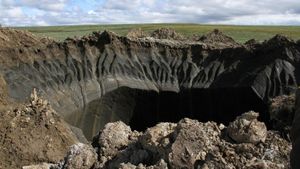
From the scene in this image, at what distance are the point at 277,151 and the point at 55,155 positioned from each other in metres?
5.93

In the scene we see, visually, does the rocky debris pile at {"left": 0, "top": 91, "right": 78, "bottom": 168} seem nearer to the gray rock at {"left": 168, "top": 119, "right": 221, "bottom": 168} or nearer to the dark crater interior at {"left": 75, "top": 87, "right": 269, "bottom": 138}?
the gray rock at {"left": 168, "top": 119, "right": 221, "bottom": 168}

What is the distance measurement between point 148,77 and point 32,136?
1247cm

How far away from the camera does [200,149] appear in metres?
6.95

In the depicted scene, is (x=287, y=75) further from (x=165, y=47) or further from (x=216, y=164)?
(x=216, y=164)

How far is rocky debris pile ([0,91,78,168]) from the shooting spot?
1112cm

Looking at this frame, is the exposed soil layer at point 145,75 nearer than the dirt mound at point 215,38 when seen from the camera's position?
Yes

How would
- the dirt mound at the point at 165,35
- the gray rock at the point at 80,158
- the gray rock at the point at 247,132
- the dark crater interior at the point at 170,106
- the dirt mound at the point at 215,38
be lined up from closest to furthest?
1. the gray rock at the point at 247,132
2. the gray rock at the point at 80,158
3. the dark crater interior at the point at 170,106
4. the dirt mound at the point at 215,38
5. the dirt mound at the point at 165,35

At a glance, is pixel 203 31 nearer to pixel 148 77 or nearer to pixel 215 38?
pixel 215 38

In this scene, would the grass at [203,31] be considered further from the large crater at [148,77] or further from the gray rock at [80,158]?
the gray rock at [80,158]

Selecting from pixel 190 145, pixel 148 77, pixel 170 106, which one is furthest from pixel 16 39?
pixel 190 145

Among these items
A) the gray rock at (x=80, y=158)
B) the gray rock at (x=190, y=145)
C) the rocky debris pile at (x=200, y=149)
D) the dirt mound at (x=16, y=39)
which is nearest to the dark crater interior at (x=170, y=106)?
the dirt mound at (x=16, y=39)

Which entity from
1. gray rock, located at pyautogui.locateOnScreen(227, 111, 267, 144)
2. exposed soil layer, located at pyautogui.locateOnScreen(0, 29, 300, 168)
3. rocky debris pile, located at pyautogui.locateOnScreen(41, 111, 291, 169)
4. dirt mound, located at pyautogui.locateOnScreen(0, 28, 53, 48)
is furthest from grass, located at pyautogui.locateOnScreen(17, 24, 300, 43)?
A: gray rock, located at pyautogui.locateOnScreen(227, 111, 267, 144)

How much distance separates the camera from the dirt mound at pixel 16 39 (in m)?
23.3

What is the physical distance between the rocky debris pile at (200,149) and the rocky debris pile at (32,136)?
10.5 feet
